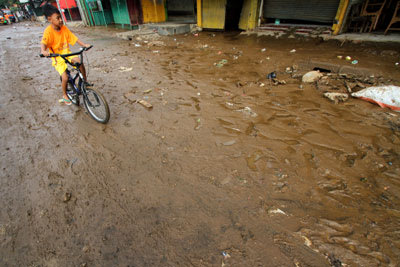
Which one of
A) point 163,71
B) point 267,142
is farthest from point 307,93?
point 163,71

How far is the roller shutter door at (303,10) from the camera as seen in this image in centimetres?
723

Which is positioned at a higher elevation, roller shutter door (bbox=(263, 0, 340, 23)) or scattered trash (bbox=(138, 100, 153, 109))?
roller shutter door (bbox=(263, 0, 340, 23))

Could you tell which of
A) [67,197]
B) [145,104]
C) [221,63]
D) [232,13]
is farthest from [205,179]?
[232,13]

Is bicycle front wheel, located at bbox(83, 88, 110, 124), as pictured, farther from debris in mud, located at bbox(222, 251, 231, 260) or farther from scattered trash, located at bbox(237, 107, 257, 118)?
debris in mud, located at bbox(222, 251, 231, 260)

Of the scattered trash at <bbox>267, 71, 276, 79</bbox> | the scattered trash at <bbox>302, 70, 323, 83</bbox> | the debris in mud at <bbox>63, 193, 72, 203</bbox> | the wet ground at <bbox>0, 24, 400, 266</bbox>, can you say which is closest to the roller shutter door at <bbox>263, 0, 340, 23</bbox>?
the wet ground at <bbox>0, 24, 400, 266</bbox>

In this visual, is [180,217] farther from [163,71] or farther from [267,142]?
[163,71]

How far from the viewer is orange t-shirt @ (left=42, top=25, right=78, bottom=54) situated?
10.6 feet

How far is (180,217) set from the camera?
1963 millimetres

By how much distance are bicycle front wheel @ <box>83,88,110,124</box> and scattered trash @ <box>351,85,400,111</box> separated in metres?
4.77

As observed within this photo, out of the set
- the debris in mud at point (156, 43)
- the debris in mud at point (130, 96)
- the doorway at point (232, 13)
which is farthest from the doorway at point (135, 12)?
the debris in mud at point (130, 96)

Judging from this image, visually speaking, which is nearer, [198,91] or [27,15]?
[198,91]

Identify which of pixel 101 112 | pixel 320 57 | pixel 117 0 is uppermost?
pixel 117 0

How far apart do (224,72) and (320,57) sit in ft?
9.38

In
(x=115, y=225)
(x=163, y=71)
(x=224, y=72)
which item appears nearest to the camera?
(x=115, y=225)
